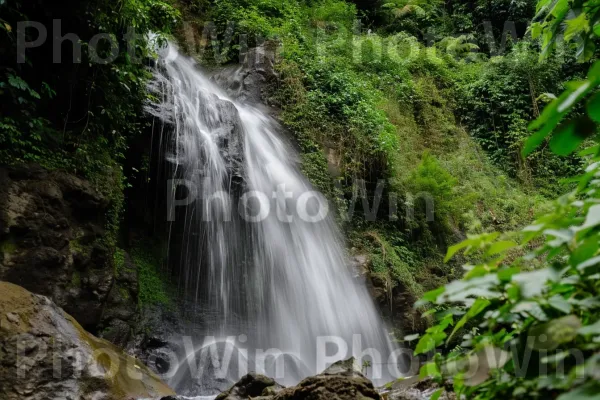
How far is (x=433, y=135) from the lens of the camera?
1337 cm

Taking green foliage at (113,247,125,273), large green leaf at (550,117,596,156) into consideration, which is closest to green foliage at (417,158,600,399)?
large green leaf at (550,117,596,156)

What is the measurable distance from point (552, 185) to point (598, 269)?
13916mm

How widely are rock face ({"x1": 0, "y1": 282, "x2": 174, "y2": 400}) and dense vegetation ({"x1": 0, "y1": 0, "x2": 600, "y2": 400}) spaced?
1770 millimetres

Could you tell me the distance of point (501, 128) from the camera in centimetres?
1452

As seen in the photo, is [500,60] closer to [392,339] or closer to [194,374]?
[392,339]

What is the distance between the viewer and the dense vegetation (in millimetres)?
893

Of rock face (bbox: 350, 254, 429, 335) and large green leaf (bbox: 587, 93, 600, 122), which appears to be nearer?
large green leaf (bbox: 587, 93, 600, 122)

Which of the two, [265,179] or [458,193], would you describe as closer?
[265,179]

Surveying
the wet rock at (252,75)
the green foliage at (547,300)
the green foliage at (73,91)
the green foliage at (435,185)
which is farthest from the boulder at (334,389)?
the wet rock at (252,75)

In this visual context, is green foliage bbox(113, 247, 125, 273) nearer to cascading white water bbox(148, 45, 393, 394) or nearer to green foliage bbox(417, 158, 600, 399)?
cascading white water bbox(148, 45, 393, 394)

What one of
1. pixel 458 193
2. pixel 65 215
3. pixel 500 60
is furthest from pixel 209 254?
pixel 500 60

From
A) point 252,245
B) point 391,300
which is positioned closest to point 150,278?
point 252,245

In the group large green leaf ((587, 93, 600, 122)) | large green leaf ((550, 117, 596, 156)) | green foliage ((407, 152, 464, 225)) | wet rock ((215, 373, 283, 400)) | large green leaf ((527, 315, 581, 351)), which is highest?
green foliage ((407, 152, 464, 225))

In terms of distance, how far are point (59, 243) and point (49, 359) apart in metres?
1.57
